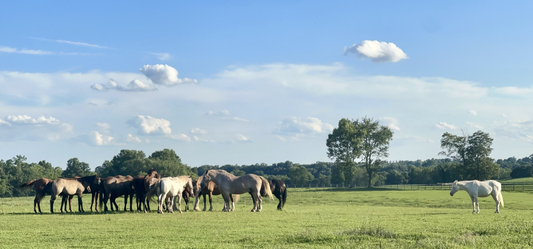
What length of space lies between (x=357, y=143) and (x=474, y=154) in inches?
814

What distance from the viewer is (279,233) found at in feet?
39.1

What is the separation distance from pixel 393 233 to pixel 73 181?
18.9 m

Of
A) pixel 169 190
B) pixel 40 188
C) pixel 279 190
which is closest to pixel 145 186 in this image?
pixel 169 190

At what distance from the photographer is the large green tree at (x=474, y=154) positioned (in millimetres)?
72500

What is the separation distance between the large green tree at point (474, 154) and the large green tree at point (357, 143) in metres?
11.2

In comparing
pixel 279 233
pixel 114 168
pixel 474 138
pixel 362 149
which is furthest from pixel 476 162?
pixel 279 233

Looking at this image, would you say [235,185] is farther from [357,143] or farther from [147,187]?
[357,143]

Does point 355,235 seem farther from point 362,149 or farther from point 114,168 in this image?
point 114,168

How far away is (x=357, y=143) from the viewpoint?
75.9m

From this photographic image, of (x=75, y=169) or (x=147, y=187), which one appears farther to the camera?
(x=75, y=169)

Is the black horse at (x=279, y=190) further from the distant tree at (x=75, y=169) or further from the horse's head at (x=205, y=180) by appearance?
the distant tree at (x=75, y=169)

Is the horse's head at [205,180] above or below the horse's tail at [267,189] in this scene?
above

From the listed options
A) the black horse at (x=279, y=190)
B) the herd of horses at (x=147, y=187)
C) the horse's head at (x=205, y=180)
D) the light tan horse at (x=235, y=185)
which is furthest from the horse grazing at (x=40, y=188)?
the black horse at (x=279, y=190)

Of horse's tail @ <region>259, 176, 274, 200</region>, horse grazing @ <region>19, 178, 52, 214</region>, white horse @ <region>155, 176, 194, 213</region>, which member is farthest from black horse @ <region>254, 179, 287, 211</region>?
horse grazing @ <region>19, 178, 52, 214</region>
